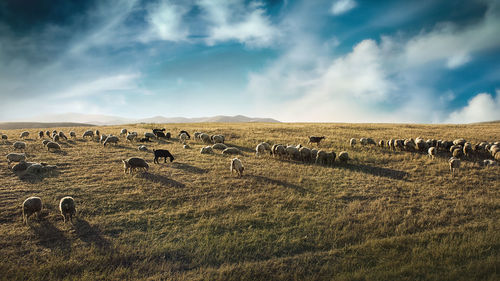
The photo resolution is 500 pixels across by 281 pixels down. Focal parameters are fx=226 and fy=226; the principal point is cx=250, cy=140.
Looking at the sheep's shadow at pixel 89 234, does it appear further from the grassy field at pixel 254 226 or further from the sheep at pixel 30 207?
the sheep at pixel 30 207

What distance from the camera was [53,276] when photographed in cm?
680

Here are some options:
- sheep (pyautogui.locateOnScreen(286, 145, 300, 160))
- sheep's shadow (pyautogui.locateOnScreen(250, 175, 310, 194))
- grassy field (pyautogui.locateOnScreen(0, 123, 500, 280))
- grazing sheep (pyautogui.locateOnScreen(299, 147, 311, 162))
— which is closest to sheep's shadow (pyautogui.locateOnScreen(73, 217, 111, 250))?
grassy field (pyautogui.locateOnScreen(0, 123, 500, 280))

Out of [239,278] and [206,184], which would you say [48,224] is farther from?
[239,278]

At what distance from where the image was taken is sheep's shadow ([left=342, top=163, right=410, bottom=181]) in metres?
15.7

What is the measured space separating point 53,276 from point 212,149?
16.7 m

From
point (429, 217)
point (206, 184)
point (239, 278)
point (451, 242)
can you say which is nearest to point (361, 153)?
point (429, 217)

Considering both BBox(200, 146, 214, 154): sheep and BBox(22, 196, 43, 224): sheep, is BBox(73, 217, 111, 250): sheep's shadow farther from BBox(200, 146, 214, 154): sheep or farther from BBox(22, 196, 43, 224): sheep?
BBox(200, 146, 214, 154): sheep

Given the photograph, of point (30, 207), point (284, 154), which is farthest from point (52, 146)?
point (284, 154)

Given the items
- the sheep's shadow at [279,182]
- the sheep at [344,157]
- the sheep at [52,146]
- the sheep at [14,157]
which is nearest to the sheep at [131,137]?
the sheep at [52,146]

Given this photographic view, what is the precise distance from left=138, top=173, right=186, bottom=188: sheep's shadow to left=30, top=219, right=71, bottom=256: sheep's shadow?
5296 mm

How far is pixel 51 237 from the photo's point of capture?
8.38 metres

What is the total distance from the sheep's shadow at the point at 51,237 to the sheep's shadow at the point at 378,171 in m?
17.1

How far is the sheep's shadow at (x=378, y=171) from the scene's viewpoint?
1571 centimetres

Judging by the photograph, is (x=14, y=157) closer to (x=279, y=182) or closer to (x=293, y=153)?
(x=279, y=182)
